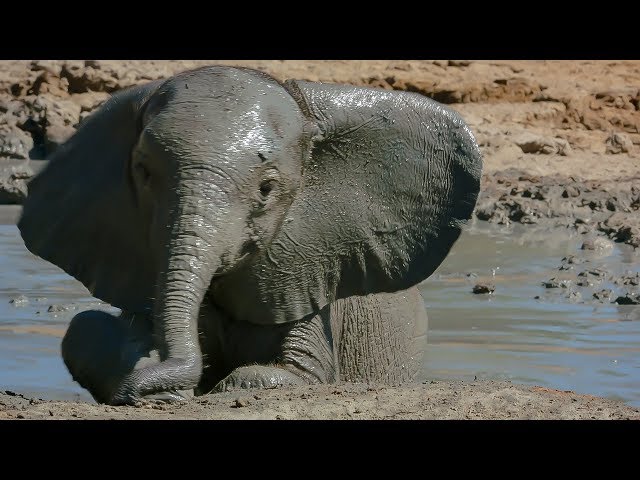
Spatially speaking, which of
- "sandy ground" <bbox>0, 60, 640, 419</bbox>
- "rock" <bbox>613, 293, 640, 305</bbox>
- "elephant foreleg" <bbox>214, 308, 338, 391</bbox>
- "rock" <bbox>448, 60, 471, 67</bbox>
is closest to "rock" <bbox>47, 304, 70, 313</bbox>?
"elephant foreleg" <bbox>214, 308, 338, 391</bbox>

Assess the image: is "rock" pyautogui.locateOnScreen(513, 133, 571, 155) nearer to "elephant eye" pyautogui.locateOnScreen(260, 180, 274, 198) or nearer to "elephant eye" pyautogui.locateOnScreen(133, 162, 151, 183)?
"elephant eye" pyautogui.locateOnScreen(260, 180, 274, 198)

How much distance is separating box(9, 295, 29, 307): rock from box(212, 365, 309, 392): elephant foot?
4.05 m

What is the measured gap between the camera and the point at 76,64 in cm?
1811

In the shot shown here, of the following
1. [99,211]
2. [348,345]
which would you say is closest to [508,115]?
[348,345]

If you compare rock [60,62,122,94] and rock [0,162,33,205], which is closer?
rock [0,162,33,205]

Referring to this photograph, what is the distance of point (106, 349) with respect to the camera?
20.1 ft

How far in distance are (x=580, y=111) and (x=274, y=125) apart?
1297cm

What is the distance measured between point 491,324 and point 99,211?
3867mm

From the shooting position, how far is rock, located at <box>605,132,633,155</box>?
55.7 ft

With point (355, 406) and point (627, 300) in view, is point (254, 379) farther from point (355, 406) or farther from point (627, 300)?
point (627, 300)

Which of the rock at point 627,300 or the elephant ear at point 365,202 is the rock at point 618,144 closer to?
the rock at point 627,300

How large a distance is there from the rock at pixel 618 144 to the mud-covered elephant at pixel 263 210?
431 inches

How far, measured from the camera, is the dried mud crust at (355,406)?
507cm

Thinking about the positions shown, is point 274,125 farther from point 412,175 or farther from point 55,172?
point 55,172
